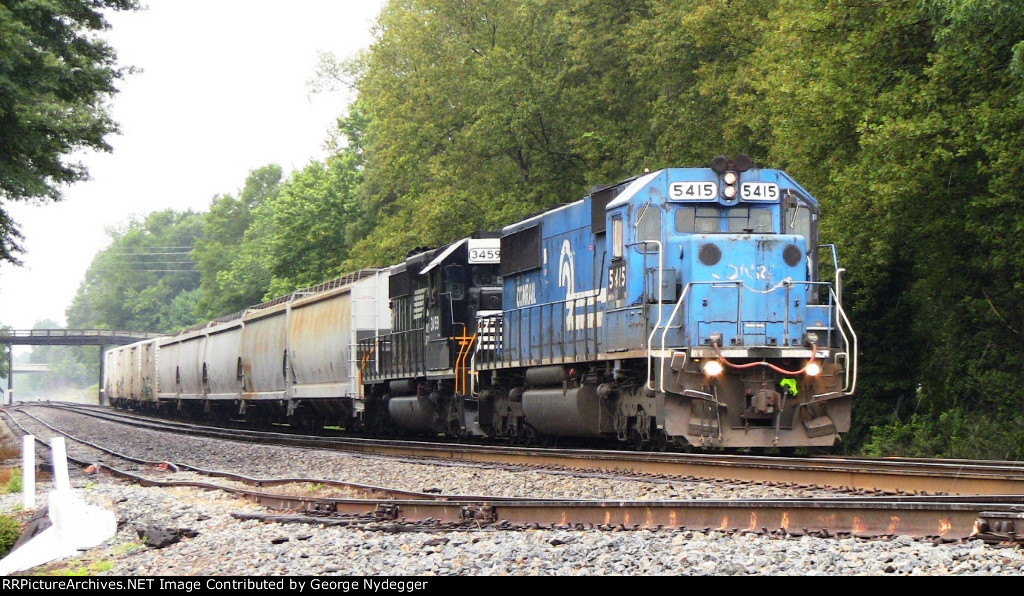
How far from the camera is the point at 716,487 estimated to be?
1116 cm

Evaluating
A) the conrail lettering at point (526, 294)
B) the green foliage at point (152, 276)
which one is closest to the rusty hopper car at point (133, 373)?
the conrail lettering at point (526, 294)

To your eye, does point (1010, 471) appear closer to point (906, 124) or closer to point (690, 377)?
point (690, 377)

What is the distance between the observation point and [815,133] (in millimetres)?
20266

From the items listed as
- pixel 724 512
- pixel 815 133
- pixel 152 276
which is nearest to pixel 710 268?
pixel 724 512

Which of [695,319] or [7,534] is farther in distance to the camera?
[695,319]

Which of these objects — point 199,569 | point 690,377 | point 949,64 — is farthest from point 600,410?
point 199,569

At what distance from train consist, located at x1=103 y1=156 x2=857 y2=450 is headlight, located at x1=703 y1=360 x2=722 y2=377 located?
22 millimetres

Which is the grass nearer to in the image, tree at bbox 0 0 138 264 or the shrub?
the shrub

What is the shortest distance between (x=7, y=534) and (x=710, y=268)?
8.28 metres

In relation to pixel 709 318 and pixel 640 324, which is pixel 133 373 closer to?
pixel 640 324

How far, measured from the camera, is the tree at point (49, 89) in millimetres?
17000

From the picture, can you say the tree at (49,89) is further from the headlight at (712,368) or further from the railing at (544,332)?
the headlight at (712,368)

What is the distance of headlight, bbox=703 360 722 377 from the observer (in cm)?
1368

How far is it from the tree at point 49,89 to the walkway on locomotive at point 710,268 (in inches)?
336
